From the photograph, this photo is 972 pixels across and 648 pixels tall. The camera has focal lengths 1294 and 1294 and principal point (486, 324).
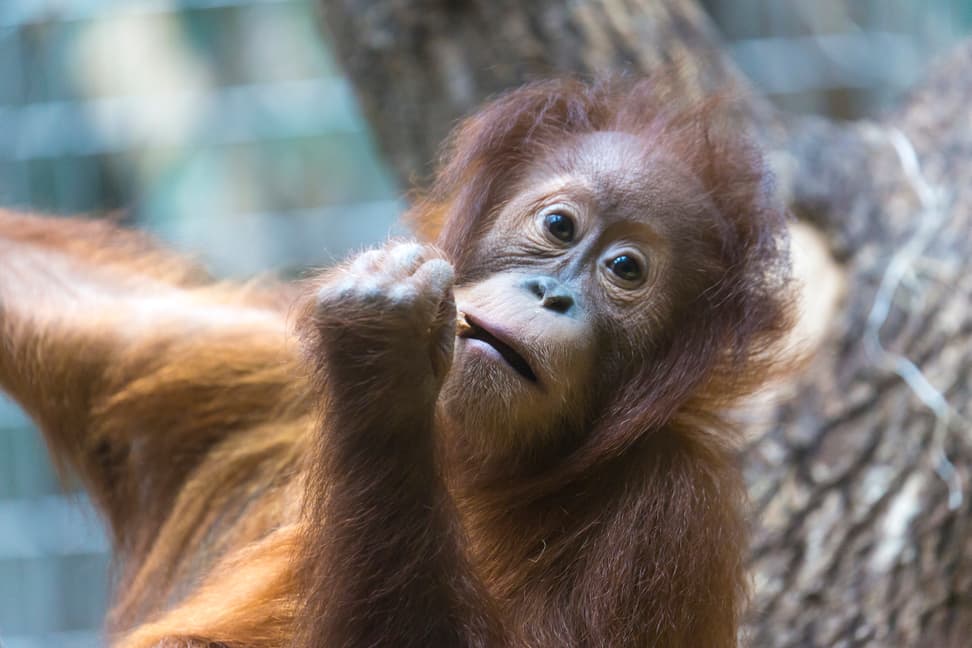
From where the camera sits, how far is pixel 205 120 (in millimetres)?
7129

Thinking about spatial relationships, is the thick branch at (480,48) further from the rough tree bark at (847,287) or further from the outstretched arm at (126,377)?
the outstretched arm at (126,377)

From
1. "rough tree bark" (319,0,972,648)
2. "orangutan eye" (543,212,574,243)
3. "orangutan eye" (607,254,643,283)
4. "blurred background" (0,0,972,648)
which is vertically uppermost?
"orangutan eye" (543,212,574,243)

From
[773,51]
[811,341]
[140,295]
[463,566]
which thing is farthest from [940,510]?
[773,51]

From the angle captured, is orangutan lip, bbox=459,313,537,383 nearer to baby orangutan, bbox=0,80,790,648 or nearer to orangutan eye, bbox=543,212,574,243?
baby orangutan, bbox=0,80,790,648

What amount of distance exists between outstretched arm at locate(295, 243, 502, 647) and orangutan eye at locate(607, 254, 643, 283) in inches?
19.0

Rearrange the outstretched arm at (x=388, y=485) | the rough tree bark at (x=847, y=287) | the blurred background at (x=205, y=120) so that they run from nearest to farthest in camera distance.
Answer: the outstretched arm at (x=388, y=485) → the rough tree bark at (x=847, y=287) → the blurred background at (x=205, y=120)

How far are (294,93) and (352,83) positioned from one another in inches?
112

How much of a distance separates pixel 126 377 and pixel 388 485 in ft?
4.59

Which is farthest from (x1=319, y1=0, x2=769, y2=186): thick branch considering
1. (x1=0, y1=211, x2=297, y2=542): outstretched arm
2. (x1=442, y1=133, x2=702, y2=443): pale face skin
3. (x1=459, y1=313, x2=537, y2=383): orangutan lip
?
(x1=459, y1=313, x2=537, y2=383): orangutan lip

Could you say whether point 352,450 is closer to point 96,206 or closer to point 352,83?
point 352,83

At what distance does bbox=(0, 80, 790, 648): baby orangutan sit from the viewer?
2.19 m

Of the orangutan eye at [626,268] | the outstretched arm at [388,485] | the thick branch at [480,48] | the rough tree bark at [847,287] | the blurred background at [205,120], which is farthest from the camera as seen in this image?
the blurred background at [205,120]

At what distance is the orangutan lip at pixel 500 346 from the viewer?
236cm

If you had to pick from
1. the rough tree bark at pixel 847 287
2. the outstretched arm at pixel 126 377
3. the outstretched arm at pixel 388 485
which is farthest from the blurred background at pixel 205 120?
the outstretched arm at pixel 388 485
